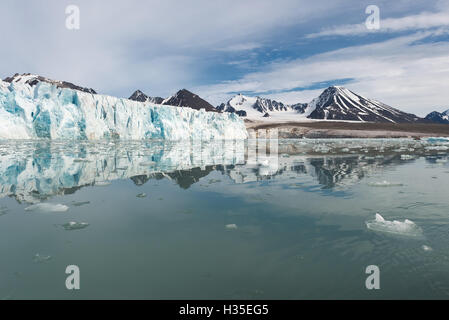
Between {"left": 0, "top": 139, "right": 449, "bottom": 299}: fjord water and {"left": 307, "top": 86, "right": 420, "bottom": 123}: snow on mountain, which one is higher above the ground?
{"left": 307, "top": 86, "right": 420, "bottom": 123}: snow on mountain

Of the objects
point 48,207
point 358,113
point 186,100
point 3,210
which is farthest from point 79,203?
point 358,113

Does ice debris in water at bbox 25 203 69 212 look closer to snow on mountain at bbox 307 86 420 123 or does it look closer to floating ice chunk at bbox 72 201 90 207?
floating ice chunk at bbox 72 201 90 207

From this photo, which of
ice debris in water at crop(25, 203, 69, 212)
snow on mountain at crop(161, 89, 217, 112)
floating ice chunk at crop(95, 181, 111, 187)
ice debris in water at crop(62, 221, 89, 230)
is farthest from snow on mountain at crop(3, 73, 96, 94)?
ice debris in water at crop(62, 221, 89, 230)

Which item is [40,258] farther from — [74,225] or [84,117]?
[84,117]

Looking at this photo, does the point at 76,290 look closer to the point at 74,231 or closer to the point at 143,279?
the point at 143,279

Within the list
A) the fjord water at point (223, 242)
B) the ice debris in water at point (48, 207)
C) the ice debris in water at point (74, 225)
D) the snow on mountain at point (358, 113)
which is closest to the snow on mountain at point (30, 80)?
the snow on mountain at point (358, 113)

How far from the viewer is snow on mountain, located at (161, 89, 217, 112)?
169375 millimetres

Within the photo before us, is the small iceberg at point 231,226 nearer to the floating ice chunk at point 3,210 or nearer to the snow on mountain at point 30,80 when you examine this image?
the floating ice chunk at point 3,210

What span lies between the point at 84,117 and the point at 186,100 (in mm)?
139600

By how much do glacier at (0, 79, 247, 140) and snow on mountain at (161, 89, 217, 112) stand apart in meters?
118

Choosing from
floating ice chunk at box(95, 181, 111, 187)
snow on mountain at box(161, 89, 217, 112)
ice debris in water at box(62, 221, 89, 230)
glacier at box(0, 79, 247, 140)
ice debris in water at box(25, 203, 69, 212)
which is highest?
snow on mountain at box(161, 89, 217, 112)

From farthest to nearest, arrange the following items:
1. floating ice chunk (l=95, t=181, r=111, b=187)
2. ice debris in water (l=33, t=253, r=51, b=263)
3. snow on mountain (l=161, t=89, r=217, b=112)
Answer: snow on mountain (l=161, t=89, r=217, b=112) → floating ice chunk (l=95, t=181, r=111, b=187) → ice debris in water (l=33, t=253, r=51, b=263)

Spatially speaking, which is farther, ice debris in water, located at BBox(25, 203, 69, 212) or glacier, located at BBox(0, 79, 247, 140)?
glacier, located at BBox(0, 79, 247, 140)

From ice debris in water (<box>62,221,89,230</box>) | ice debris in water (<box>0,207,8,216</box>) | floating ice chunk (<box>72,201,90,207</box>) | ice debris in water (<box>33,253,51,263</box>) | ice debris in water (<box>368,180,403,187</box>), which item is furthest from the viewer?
ice debris in water (<box>368,180,403,187</box>)
